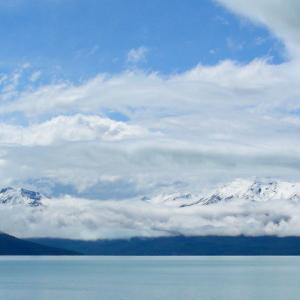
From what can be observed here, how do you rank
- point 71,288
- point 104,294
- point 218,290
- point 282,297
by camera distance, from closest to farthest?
point 282,297 < point 104,294 < point 218,290 < point 71,288

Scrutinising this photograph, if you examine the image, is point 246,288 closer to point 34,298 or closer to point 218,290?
point 218,290

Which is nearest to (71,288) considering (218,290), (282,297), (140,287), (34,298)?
(140,287)

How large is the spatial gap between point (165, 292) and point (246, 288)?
85.1 feet

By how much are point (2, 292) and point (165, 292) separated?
44165mm

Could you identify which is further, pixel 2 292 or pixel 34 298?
pixel 2 292

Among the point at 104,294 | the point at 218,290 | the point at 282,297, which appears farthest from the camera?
the point at 218,290

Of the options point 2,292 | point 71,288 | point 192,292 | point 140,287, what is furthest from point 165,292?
point 2,292

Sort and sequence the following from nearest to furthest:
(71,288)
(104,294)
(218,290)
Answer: (104,294) < (218,290) < (71,288)

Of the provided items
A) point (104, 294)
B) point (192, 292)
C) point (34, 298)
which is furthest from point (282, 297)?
point (34, 298)

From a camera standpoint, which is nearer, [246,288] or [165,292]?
[165,292]

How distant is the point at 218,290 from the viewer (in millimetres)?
175750

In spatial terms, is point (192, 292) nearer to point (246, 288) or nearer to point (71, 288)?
point (246, 288)

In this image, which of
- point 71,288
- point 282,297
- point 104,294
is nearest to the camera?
point 282,297

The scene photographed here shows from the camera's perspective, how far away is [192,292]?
168875 millimetres
